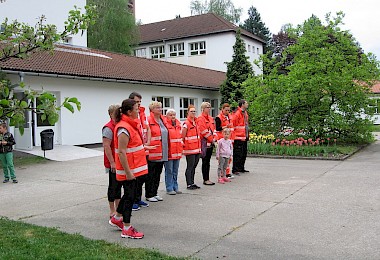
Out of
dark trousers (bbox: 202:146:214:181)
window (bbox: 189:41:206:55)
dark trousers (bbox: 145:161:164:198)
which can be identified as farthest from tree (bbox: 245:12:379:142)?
window (bbox: 189:41:206:55)

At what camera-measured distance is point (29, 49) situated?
329cm

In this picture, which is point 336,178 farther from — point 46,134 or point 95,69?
point 95,69

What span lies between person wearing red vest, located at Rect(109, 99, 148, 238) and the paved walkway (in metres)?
0.36

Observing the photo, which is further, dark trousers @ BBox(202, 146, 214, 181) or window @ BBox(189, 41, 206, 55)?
window @ BBox(189, 41, 206, 55)

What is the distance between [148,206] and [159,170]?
2.57 feet

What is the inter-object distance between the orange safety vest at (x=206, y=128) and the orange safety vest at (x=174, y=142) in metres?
0.97

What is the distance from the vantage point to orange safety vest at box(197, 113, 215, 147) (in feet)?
29.7

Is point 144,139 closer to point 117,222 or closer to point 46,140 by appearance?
point 117,222

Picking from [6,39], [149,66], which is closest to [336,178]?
[6,39]

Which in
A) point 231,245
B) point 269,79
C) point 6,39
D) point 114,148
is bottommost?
point 231,245

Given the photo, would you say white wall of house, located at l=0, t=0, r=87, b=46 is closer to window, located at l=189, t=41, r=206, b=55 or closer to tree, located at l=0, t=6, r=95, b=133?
window, located at l=189, t=41, r=206, b=55

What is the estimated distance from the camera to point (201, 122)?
29.8 ft

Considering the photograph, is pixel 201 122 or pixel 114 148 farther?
pixel 201 122

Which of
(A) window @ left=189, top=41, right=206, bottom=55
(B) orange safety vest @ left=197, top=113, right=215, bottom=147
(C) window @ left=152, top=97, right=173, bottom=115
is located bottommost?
(B) orange safety vest @ left=197, top=113, right=215, bottom=147
